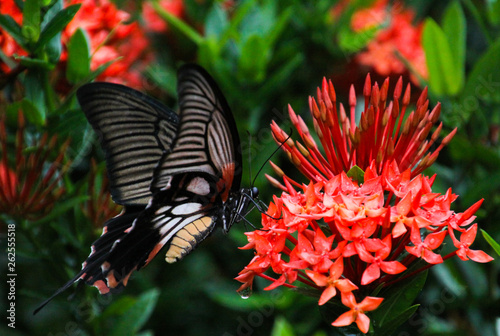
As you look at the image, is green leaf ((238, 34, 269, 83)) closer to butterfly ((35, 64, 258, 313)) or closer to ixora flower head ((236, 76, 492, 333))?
butterfly ((35, 64, 258, 313))

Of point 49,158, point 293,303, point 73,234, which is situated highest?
point 49,158

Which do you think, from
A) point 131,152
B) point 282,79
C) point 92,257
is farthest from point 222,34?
point 92,257

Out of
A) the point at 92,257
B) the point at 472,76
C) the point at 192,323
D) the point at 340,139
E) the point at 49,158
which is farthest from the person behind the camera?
the point at 192,323

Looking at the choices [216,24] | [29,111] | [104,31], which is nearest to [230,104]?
[216,24]

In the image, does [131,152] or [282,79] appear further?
[282,79]

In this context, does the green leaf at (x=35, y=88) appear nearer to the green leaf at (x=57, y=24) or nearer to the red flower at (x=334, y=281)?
the green leaf at (x=57, y=24)

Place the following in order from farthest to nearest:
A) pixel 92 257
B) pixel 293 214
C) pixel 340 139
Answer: pixel 92 257, pixel 340 139, pixel 293 214

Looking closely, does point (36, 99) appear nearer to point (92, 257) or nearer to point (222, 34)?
point (92, 257)

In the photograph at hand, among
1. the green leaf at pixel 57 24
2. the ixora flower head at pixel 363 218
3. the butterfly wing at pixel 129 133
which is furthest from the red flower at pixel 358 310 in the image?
the green leaf at pixel 57 24
